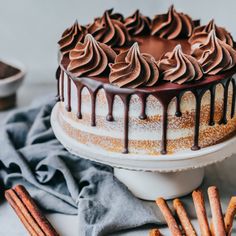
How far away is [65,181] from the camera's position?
6.73 ft

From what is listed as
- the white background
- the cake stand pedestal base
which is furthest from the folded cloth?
the white background

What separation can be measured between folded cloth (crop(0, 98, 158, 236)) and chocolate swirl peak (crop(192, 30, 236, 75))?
0.39 m

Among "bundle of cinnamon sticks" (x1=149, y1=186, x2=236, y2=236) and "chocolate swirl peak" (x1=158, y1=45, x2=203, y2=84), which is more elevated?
"chocolate swirl peak" (x1=158, y1=45, x2=203, y2=84)

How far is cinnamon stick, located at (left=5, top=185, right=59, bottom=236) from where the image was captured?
1813 mm

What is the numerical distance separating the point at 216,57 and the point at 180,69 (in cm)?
12

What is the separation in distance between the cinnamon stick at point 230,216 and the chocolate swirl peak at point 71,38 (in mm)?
599

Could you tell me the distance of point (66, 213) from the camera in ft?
6.42

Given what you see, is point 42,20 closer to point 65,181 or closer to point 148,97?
point 65,181

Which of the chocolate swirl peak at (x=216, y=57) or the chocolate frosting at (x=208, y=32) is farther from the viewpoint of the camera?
the chocolate frosting at (x=208, y=32)

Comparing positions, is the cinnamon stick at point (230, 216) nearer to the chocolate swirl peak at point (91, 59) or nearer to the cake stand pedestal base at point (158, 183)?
the cake stand pedestal base at point (158, 183)

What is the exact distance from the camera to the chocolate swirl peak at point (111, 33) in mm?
2086

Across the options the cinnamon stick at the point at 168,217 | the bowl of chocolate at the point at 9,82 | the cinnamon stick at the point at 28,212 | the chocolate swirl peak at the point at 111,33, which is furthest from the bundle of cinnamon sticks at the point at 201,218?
the bowl of chocolate at the point at 9,82

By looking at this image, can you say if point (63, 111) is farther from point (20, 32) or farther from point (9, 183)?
point (20, 32)

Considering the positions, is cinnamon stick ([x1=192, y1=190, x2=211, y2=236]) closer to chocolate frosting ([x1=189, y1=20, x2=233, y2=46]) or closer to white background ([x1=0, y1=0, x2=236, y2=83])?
chocolate frosting ([x1=189, y1=20, x2=233, y2=46])
